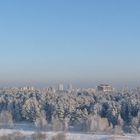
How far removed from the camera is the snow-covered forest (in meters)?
60.6

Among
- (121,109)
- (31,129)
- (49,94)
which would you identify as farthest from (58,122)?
(49,94)

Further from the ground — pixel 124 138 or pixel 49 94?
pixel 49 94

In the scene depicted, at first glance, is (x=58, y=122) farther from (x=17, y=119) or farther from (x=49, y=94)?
(x=49, y=94)

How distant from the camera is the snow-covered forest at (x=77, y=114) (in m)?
60.6

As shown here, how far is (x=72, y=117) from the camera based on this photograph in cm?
6594

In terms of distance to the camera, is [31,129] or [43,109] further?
[43,109]

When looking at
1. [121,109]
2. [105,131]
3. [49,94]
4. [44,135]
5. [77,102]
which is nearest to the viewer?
[44,135]

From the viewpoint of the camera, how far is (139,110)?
6303 centimetres

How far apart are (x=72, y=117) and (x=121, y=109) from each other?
707 cm

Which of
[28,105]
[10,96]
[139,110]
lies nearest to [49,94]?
[10,96]

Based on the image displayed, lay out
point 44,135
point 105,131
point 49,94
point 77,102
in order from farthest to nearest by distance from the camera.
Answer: point 49,94 < point 77,102 < point 105,131 < point 44,135

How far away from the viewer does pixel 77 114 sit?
2564 inches

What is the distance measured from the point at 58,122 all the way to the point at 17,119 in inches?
513

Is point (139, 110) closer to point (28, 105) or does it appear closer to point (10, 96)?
point (28, 105)
